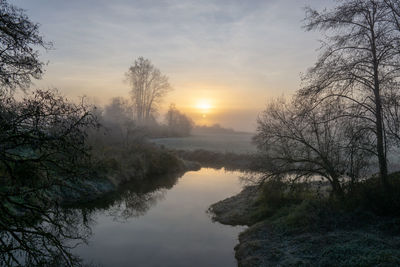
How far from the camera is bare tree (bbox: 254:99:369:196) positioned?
10250 mm

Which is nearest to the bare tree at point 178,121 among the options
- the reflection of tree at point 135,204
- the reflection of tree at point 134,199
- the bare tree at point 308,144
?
the reflection of tree at point 134,199

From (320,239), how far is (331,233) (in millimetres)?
535

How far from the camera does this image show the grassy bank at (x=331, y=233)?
22.2 ft

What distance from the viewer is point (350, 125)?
9711 mm

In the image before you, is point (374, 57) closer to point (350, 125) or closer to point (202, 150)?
point (350, 125)

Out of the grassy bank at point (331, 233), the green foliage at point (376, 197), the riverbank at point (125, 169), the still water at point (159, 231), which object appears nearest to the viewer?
the grassy bank at point (331, 233)

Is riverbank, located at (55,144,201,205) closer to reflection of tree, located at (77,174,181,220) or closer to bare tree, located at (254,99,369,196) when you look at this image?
reflection of tree, located at (77,174,181,220)

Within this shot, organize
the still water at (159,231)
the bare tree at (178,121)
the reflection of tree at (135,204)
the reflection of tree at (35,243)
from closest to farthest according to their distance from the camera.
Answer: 1. the reflection of tree at (35,243)
2. the still water at (159,231)
3. the reflection of tree at (135,204)
4. the bare tree at (178,121)

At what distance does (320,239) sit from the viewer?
7934mm

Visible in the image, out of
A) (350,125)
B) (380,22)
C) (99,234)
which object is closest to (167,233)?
(99,234)

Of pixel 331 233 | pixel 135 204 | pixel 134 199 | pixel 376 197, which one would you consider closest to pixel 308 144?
pixel 376 197

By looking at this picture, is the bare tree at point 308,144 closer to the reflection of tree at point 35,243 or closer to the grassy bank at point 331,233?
the grassy bank at point 331,233

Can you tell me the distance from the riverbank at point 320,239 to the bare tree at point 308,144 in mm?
1514

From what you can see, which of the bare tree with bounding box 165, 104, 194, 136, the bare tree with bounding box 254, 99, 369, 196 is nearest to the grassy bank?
the bare tree with bounding box 254, 99, 369, 196
